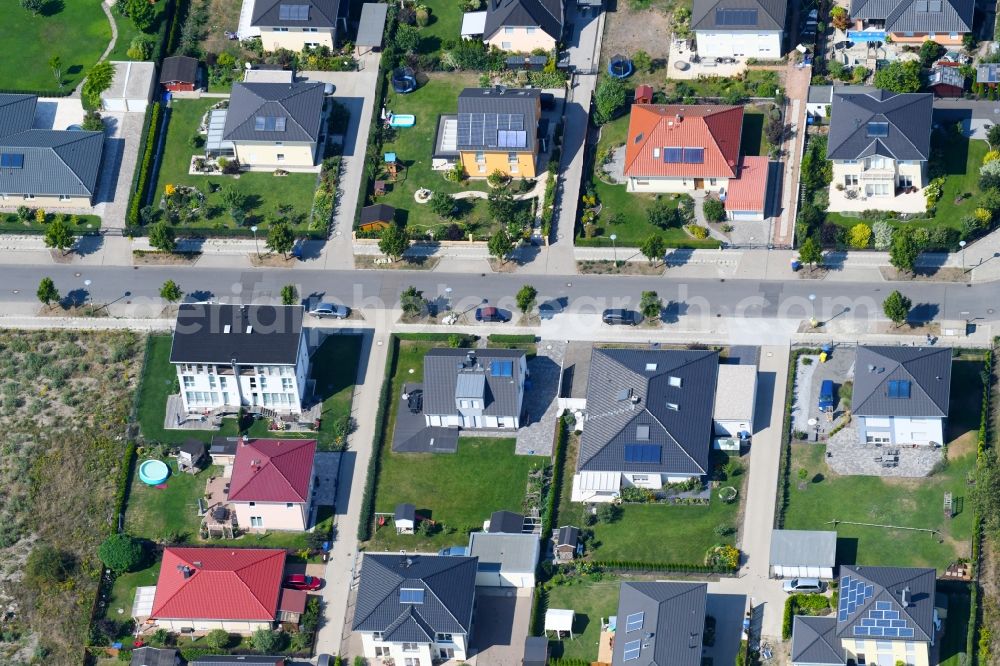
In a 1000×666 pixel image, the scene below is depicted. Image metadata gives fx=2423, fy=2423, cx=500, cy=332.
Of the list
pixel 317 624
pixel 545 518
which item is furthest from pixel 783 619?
pixel 317 624

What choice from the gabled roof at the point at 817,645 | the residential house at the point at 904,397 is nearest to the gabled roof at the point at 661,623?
the gabled roof at the point at 817,645

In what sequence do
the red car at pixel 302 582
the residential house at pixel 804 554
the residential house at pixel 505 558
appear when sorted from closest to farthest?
the residential house at pixel 804 554, the residential house at pixel 505 558, the red car at pixel 302 582

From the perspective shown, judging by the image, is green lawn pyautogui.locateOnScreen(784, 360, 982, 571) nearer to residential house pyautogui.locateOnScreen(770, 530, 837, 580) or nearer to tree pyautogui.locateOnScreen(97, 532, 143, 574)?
residential house pyautogui.locateOnScreen(770, 530, 837, 580)

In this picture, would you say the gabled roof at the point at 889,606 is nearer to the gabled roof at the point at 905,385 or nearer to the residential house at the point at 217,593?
the gabled roof at the point at 905,385

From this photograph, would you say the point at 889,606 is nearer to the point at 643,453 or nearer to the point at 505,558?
the point at 643,453

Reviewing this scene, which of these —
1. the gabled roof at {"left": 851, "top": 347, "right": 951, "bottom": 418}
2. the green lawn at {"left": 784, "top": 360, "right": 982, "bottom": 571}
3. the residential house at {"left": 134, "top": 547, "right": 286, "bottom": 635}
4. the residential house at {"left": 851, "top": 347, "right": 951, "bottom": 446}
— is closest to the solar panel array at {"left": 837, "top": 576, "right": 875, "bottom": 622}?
the green lawn at {"left": 784, "top": 360, "right": 982, "bottom": 571}

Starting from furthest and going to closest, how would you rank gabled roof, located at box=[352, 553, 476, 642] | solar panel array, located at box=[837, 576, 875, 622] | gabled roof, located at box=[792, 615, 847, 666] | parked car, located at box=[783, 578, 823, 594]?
1. parked car, located at box=[783, 578, 823, 594]
2. gabled roof, located at box=[352, 553, 476, 642]
3. solar panel array, located at box=[837, 576, 875, 622]
4. gabled roof, located at box=[792, 615, 847, 666]
